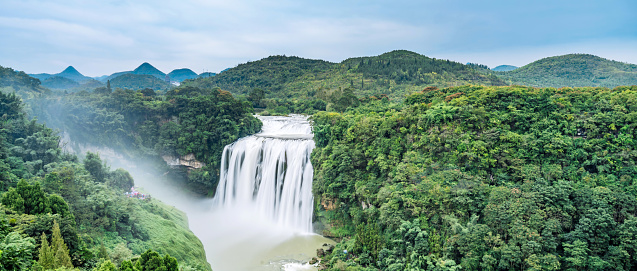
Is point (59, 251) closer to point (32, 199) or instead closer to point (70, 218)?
point (70, 218)

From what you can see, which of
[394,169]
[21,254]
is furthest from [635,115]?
[21,254]

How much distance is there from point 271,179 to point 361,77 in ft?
122

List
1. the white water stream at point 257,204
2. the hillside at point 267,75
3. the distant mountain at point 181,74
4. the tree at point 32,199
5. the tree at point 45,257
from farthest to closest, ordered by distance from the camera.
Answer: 1. the distant mountain at point 181,74
2. the hillside at point 267,75
3. the white water stream at point 257,204
4. the tree at point 32,199
5. the tree at point 45,257

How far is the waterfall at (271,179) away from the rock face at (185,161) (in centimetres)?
321

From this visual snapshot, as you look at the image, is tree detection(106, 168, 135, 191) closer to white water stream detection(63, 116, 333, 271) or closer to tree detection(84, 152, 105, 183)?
tree detection(84, 152, 105, 183)

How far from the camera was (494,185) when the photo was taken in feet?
48.4

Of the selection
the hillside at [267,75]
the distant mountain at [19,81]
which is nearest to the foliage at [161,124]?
the distant mountain at [19,81]

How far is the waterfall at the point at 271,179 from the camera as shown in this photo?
75.4 feet

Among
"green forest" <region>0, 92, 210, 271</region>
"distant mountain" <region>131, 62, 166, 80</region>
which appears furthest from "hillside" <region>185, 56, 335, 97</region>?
"distant mountain" <region>131, 62, 166, 80</region>

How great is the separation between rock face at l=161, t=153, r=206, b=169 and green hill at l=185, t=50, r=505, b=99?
20.2 meters

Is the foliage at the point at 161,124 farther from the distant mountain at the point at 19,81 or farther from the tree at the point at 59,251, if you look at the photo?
the tree at the point at 59,251

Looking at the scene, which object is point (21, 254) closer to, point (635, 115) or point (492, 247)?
point (492, 247)

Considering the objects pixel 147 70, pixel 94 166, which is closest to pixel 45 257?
pixel 94 166

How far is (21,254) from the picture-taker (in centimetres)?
721
